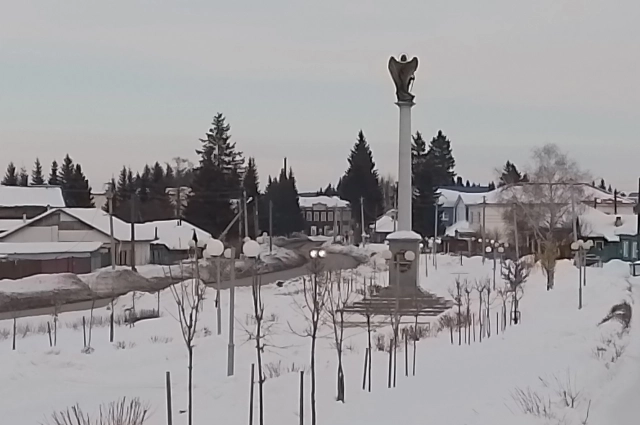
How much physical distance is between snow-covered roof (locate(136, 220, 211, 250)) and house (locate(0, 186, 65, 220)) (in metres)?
7.45

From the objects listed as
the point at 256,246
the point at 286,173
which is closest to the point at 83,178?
the point at 286,173

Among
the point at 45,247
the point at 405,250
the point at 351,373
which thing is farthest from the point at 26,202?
the point at 351,373

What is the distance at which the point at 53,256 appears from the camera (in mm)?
38000

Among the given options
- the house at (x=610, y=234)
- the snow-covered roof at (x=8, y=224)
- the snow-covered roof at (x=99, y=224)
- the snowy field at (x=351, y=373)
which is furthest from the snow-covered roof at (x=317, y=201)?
the snowy field at (x=351, y=373)

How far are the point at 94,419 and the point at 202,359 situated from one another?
5.59 m

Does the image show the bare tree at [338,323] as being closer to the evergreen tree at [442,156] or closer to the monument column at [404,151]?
the monument column at [404,151]

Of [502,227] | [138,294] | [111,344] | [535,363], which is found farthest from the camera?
[502,227]

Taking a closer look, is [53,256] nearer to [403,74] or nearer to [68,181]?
[403,74]

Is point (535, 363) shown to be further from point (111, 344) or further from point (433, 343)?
point (111, 344)

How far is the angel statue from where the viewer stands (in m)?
29.2

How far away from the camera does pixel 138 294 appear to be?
Result: 27125mm

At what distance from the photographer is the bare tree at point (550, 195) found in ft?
164

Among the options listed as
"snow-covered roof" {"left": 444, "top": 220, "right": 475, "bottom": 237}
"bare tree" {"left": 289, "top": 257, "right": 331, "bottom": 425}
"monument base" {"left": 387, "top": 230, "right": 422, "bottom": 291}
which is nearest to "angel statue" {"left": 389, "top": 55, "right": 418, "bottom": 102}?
"monument base" {"left": 387, "top": 230, "right": 422, "bottom": 291}

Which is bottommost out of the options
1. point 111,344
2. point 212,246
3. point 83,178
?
point 111,344
